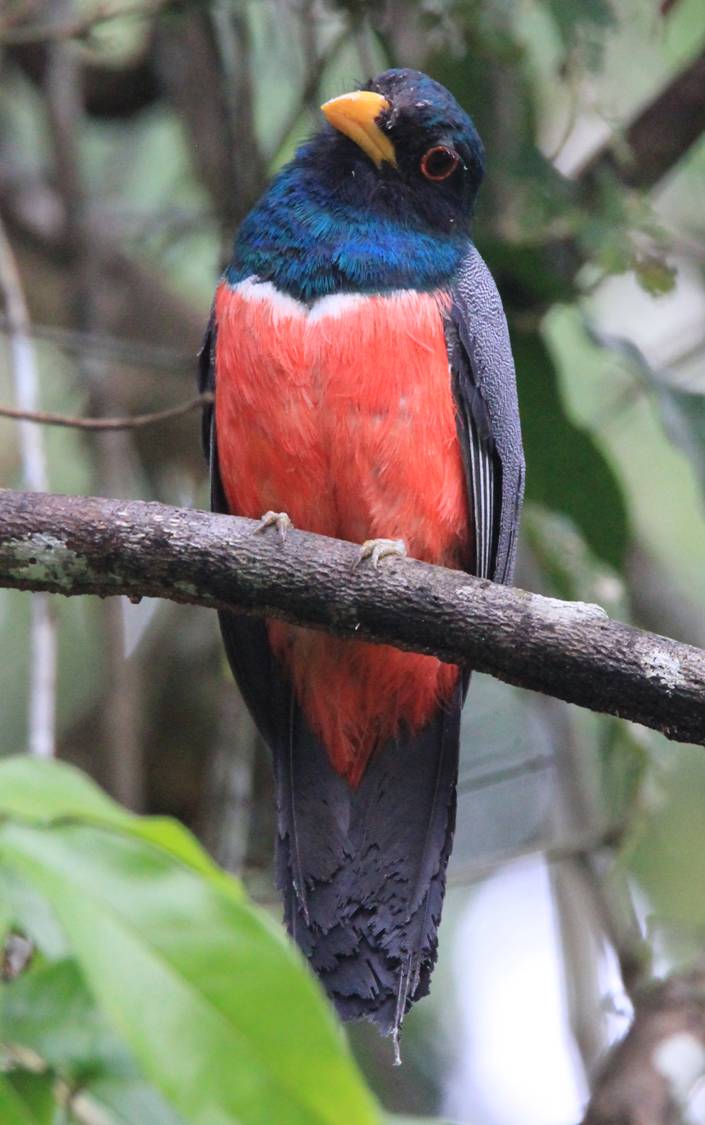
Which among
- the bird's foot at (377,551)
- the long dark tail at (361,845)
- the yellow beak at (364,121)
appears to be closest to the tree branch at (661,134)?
the yellow beak at (364,121)

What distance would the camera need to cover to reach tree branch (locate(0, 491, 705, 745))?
7.59 feet

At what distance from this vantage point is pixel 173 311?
207 inches

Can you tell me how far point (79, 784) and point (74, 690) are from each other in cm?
395

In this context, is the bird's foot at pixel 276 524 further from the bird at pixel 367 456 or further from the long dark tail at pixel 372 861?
the long dark tail at pixel 372 861

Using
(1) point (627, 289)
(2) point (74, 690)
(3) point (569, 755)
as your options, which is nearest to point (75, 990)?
(3) point (569, 755)

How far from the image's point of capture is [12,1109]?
63.2 inches

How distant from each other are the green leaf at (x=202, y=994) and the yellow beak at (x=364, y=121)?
2.20m

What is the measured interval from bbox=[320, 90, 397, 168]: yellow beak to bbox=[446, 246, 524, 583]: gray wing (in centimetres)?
31

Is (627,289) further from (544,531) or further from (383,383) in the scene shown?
(383,383)

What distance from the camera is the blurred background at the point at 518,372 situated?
3986 millimetres

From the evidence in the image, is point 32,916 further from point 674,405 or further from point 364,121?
point 674,405

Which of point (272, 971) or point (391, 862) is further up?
point (272, 971)

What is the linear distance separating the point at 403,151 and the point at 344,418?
76cm

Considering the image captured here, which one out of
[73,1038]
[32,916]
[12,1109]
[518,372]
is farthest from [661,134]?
[12,1109]
